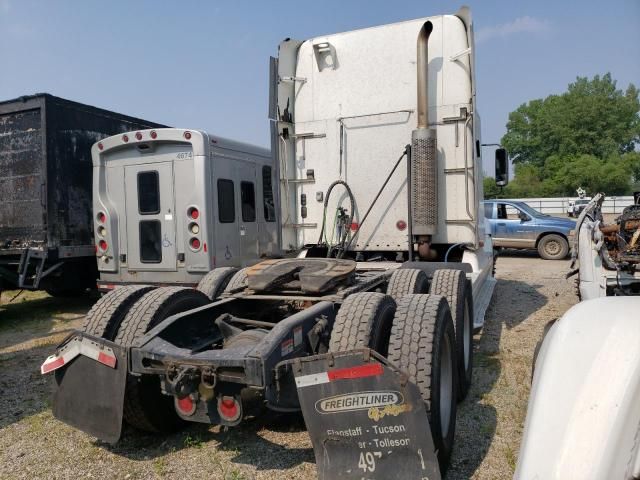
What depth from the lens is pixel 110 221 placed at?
813cm

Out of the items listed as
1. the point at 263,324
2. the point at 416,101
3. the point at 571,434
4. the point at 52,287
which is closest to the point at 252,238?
the point at 52,287

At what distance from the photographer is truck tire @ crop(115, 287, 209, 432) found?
133 inches

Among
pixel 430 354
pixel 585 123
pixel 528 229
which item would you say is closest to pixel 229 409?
pixel 430 354

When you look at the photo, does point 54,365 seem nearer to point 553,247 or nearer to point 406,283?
point 406,283

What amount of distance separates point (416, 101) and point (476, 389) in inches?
132

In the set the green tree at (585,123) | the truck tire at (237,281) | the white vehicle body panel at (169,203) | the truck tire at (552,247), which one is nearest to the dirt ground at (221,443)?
the truck tire at (237,281)

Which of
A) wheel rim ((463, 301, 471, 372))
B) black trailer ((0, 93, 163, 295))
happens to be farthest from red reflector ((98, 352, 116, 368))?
black trailer ((0, 93, 163, 295))

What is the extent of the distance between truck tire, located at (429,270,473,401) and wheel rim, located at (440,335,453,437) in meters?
0.74

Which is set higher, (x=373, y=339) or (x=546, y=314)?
(x=373, y=339)

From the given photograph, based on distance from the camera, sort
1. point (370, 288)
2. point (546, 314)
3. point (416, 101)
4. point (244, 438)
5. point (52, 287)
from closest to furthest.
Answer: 1. point (244, 438)
2. point (370, 288)
3. point (416, 101)
4. point (546, 314)
5. point (52, 287)

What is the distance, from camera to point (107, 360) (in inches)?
125

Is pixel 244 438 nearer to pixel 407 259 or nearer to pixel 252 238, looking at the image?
pixel 407 259

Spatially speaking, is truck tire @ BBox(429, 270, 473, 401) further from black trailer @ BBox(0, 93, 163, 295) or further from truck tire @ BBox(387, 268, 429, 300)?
black trailer @ BBox(0, 93, 163, 295)

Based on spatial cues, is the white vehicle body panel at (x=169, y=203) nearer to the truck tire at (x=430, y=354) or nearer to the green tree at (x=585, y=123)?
the truck tire at (x=430, y=354)
